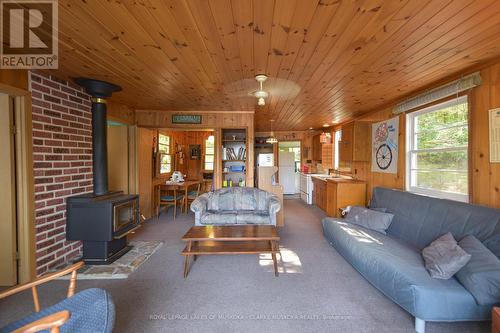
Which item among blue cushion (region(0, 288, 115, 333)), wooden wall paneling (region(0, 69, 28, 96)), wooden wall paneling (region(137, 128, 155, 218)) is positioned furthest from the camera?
wooden wall paneling (region(137, 128, 155, 218))

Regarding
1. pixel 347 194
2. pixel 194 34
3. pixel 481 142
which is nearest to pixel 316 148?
pixel 347 194

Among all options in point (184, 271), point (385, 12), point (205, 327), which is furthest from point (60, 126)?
point (385, 12)

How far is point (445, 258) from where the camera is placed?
1822mm

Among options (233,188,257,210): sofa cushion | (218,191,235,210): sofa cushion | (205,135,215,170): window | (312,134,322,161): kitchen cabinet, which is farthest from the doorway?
(218,191,235,210): sofa cushion

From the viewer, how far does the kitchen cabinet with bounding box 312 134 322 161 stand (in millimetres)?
7118

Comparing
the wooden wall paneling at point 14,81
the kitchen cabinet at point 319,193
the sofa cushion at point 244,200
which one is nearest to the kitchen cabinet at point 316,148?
the kitchen cabinet at point 319,193

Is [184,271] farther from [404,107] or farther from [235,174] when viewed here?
[404,107]

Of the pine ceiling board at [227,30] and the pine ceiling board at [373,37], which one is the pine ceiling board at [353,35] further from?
the pine ceiling board at [227,30]

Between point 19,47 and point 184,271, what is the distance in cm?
267

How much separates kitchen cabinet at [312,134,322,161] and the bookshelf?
321 centimetres

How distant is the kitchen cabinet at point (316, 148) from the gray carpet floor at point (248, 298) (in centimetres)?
453

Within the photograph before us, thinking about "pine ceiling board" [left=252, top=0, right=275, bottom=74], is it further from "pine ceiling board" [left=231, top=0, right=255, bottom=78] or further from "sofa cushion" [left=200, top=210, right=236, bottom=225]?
"sofa cushion" [left=200, top=210, right=236, bottom=225]

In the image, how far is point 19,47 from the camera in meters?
1.95

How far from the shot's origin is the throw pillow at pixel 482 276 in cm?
154
